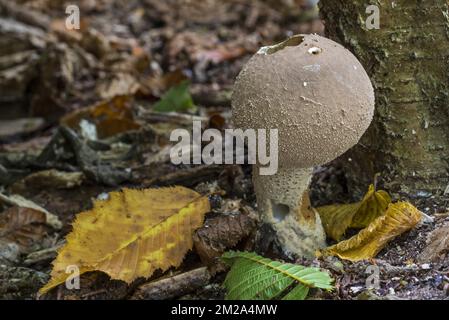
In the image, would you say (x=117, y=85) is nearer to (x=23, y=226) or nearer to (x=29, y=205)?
(x=29, y=205)

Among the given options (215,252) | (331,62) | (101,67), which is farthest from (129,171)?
(101,67)

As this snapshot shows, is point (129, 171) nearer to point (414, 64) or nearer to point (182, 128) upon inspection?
point (182, 128)

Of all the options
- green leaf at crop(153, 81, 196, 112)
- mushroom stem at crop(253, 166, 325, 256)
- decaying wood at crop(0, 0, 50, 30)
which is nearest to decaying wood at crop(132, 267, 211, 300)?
mushroom stem at crop(253, 166, 325, 256)

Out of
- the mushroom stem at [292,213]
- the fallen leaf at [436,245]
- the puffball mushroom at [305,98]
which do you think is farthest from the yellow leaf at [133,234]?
the fallen leaf at [436,245]

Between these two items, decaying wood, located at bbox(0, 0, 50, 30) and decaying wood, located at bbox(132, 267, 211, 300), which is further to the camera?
decaying wood, located at bbox(0, 0, 50, 30)

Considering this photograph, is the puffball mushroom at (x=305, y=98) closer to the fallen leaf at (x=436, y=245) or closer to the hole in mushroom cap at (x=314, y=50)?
the hole in mushroom cap at (x=314, y=50)

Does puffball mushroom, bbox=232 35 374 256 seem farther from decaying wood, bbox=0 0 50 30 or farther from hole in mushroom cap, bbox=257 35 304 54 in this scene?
decaying wood, bbox=0 0 50 30
